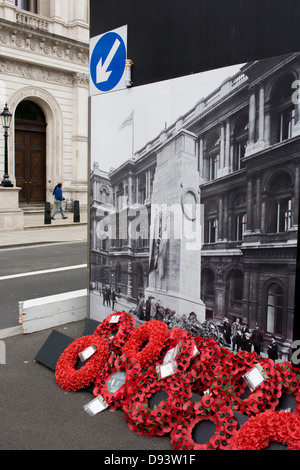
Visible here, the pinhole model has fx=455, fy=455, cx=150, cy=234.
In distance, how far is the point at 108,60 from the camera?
454 cm

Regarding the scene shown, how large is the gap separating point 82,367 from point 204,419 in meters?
1.27

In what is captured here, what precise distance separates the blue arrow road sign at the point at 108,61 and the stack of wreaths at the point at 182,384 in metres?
2.32

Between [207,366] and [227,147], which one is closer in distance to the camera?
[207,366]

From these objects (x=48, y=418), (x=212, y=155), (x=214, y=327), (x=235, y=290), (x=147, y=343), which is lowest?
(x=48, y=418)

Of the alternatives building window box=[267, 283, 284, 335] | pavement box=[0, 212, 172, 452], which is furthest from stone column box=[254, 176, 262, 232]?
pavement box=[0, 212, 172, 452]

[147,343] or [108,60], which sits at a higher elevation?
[108,60]

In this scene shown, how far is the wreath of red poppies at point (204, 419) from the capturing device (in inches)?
113

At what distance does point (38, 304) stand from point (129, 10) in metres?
3.33

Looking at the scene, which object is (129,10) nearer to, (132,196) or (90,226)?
(132,196)

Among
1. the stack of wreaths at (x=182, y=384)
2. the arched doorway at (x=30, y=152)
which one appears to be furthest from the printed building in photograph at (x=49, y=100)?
the stack of wreaths at (x=182, y=384)

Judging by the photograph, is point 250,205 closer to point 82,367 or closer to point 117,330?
point 117,330

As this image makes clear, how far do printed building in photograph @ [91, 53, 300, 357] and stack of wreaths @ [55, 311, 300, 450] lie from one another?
356mm

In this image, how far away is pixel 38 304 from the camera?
5395 mm

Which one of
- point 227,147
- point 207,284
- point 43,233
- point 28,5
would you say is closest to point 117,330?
point 207,284
